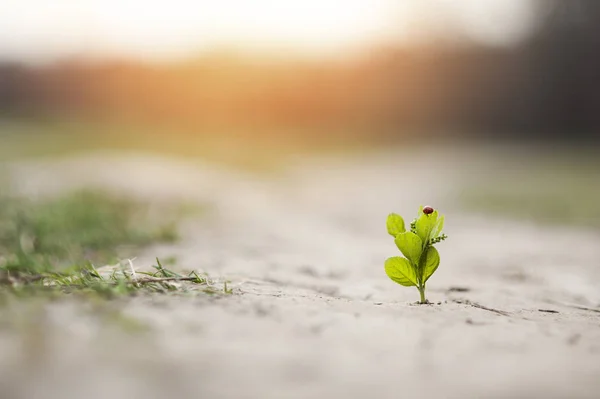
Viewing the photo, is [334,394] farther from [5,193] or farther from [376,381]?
[5,193]

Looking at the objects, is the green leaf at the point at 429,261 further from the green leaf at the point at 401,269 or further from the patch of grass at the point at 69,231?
the patch of grass at the point at 69,231

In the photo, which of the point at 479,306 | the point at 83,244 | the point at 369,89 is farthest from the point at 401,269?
the point at 369,89

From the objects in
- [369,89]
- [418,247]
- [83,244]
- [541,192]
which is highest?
[369,89]

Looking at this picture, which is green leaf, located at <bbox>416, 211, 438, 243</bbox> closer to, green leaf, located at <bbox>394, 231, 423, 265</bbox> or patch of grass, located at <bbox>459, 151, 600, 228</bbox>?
green leaf, located at <bbox>394, 231, 423, 265</bbox>

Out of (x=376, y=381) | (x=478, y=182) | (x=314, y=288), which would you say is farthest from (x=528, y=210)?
(x=376, y=381)

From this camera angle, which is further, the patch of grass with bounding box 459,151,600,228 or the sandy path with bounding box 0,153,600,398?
the patch of grass with bounding box 459,151,600,228

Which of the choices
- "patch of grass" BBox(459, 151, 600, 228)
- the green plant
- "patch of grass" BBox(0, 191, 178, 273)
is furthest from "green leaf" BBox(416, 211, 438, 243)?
"patch of grass" BBox(459, 151, 600, 228)

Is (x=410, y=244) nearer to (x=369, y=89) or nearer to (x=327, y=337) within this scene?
(x=327, y=337)
